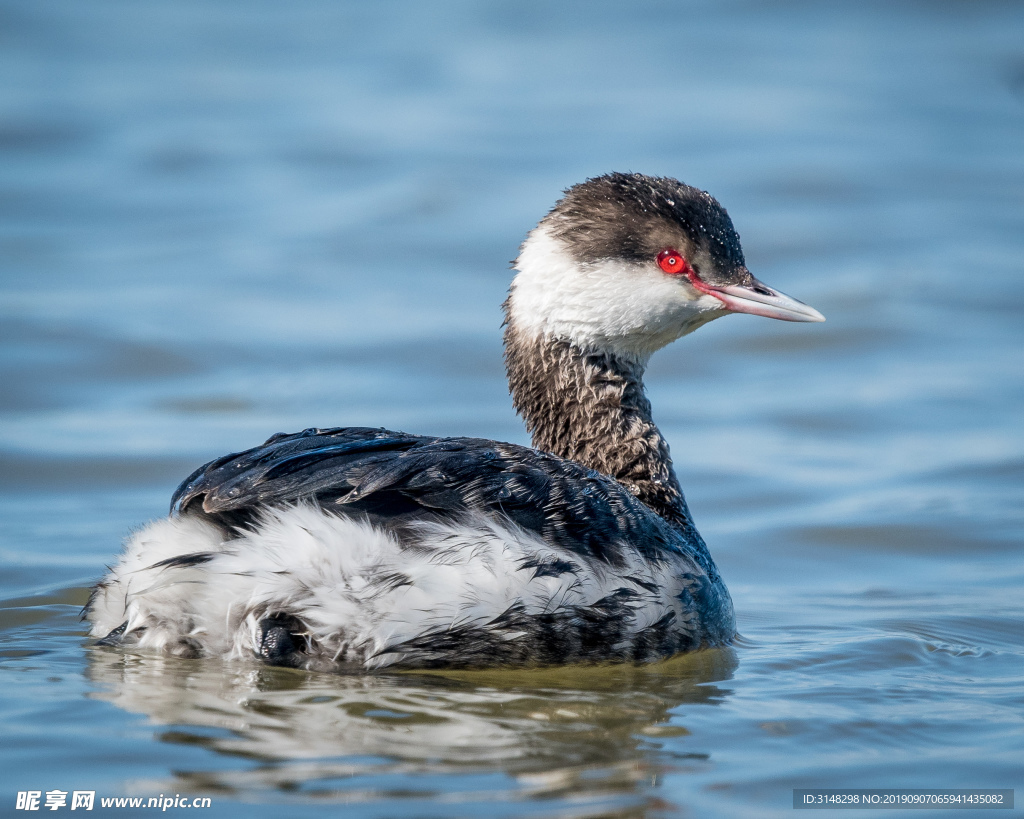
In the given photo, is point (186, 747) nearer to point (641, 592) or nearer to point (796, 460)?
point (641, 592)

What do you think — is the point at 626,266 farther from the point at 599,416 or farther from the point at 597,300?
the point at 599,416

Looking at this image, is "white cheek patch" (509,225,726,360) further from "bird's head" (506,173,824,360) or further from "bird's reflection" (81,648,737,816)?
"bird's reflection" (81,648,737,816)

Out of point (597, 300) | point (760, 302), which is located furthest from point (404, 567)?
point (760, 302)

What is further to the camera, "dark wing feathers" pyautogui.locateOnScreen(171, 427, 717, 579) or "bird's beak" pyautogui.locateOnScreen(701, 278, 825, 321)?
"bird's beak" pyautogui.locateOnScreen(701, 278, 825, 321)

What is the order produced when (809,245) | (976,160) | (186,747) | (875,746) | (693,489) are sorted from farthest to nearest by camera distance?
(976,160)
(809,245)
(693,489)
(875,746)
(186,747)

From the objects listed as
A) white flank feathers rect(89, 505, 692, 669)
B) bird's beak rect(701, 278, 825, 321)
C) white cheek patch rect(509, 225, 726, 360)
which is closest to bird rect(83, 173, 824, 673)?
white flank feathers rect(89, 505, 692, 669)

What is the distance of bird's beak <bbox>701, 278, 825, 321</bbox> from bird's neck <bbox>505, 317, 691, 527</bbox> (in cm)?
45

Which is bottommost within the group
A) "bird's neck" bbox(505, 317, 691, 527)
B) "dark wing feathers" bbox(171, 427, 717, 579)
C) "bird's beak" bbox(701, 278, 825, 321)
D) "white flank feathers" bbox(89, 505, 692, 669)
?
"white flank feathers" bbox(89, 505, 692, 669)

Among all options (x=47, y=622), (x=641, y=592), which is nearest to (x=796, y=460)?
(x=641, y=592)

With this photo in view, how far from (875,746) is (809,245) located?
25.0 ft

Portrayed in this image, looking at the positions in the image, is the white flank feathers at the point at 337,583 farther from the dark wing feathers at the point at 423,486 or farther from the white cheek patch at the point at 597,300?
the white cheek patch at the point at 597,300

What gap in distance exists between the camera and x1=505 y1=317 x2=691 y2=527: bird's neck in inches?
220

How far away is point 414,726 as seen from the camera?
4.03 meters

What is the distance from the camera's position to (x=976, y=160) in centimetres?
1330
